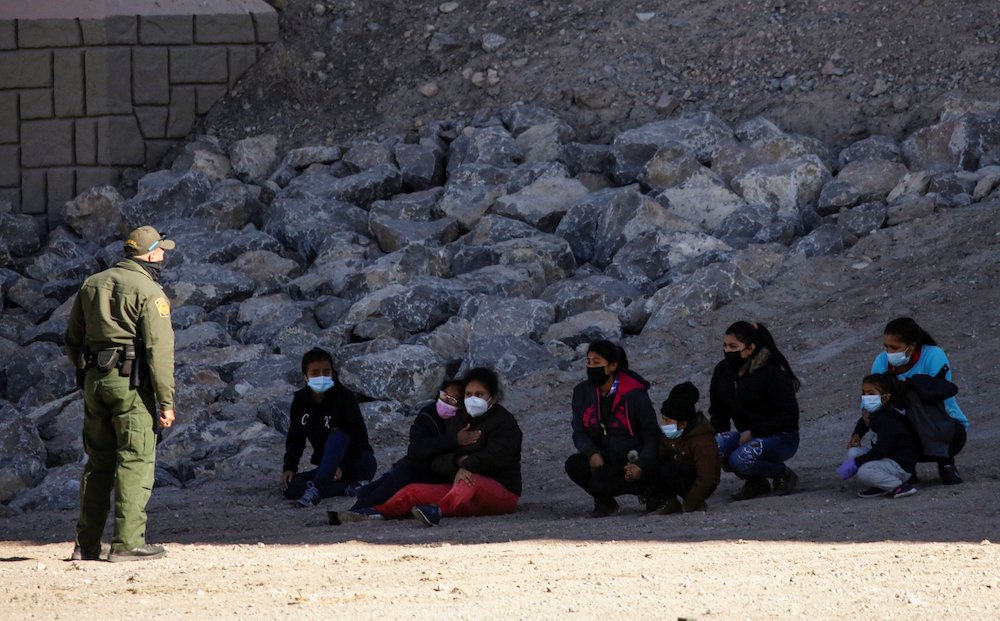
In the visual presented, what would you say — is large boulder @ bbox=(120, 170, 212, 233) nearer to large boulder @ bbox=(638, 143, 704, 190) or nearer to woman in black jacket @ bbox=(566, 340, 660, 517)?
large boulder @ bbox=(638, 143, 704, 190)

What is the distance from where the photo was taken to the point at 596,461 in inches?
285

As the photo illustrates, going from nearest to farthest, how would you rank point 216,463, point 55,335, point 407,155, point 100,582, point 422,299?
point 100,582
point 216,463
point 422,299
point 55,335
point 407,155

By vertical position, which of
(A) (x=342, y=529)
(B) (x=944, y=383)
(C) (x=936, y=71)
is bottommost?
(A) (x=342, y=529)

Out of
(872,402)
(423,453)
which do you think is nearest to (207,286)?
(423,453)

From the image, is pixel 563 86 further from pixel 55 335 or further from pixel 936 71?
pixel 55 335

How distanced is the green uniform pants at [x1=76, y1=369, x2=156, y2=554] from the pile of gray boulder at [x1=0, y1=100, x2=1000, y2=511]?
9.94ft

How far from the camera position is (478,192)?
48.2 ft

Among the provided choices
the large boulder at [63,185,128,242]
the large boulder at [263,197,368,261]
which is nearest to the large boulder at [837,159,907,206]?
the large boulder at [263,197,368,261]

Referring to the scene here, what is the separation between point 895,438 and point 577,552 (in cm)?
212

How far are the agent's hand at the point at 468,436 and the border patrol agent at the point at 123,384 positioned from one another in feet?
5.90

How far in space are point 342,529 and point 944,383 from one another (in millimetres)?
3207

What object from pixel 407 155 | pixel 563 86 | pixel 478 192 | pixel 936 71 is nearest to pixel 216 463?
pixel 478 192

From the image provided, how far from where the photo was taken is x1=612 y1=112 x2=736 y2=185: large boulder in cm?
1467

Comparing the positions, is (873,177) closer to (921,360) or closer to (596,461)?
(921,360)
